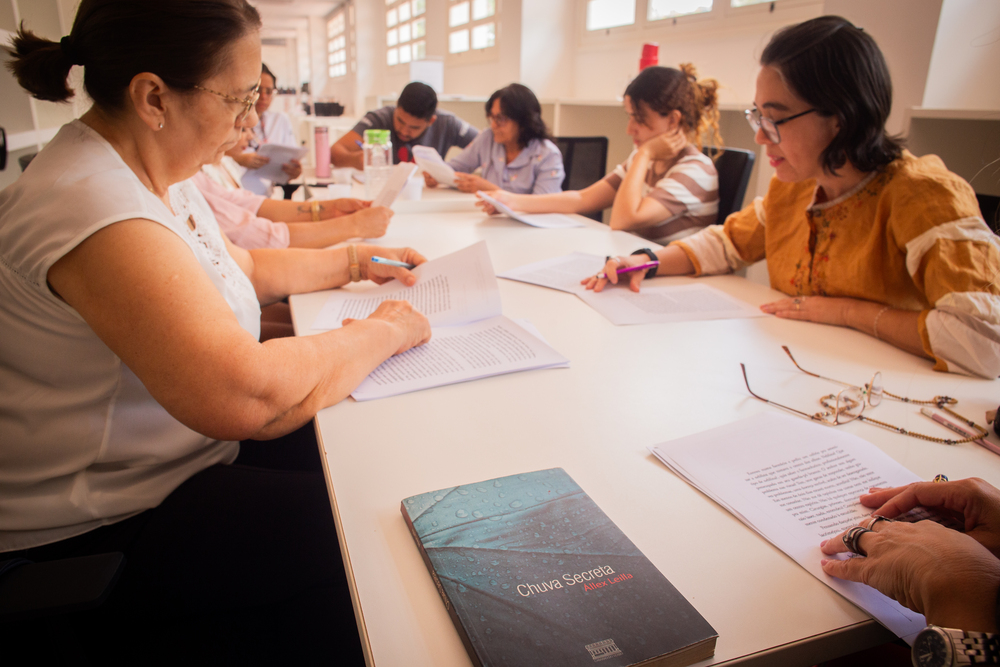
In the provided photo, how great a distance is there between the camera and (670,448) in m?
0.72

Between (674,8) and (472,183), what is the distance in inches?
76.3

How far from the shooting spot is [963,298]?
3.14 ft

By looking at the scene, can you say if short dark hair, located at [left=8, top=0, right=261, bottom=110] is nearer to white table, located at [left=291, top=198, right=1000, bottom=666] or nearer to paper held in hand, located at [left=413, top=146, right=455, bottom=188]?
white table, located at [left=291, top=198, right=1000, bottom=666]

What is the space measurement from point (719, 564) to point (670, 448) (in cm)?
19

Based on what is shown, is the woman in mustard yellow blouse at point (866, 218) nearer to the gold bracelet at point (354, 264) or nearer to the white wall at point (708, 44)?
the gold bracelet at point (354, 264)

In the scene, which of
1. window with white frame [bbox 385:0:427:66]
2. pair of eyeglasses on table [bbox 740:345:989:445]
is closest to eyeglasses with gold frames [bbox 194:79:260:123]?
pair of eyeglasses on table [bbox 740:345:989:445]

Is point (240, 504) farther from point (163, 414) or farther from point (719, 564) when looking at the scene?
point (719, 564)

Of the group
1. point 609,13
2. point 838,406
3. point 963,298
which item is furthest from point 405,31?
point 838,406

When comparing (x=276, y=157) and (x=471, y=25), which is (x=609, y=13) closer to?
(x=471, y=25)

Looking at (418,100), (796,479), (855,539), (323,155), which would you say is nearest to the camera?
(855,539)

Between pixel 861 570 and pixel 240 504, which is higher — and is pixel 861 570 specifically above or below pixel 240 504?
above

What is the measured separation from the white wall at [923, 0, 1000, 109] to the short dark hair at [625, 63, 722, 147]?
70cm

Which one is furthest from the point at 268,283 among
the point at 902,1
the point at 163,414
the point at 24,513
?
the point at 902,1

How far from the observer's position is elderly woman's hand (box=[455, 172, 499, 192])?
2824 mm
